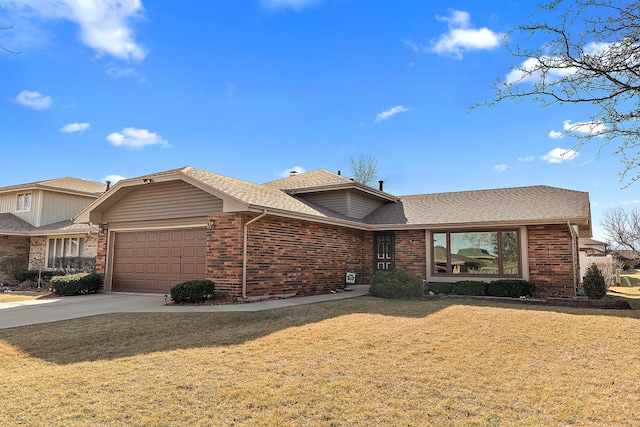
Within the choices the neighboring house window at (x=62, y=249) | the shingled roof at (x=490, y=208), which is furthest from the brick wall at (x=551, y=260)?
the neighboring house window at (x=62, y=249)

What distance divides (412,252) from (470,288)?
9.08 ft

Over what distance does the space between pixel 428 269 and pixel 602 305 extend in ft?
18.0

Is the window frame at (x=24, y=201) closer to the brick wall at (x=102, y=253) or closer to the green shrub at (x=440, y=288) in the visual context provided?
the brick wall at (x=102, y=253)

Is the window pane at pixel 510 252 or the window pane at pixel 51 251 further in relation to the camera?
the window pane at pixel 51 251

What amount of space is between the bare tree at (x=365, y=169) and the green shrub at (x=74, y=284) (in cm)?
2394

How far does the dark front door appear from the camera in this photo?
53.2 feet

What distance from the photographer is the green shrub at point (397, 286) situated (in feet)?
40.8

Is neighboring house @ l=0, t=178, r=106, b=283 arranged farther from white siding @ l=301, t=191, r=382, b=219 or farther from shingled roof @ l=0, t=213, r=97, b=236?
white siding @ l=301, t=191, r=382, b=219

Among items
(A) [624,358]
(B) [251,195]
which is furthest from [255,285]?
(A) [624,358]

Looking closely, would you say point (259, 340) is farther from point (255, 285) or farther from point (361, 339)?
point (255, 285)

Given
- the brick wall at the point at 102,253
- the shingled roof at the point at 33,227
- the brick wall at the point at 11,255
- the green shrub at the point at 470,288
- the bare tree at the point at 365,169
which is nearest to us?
the green shrub at the point at 470,288

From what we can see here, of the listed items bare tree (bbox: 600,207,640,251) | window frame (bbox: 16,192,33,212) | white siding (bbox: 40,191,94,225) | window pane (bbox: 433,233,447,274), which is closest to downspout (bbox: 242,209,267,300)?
window pane (bbox: 433,233,447,274)

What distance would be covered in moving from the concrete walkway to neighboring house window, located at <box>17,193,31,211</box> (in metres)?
13.2

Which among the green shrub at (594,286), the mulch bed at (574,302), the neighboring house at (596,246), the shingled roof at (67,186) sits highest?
the shingled roof at (67,186)
